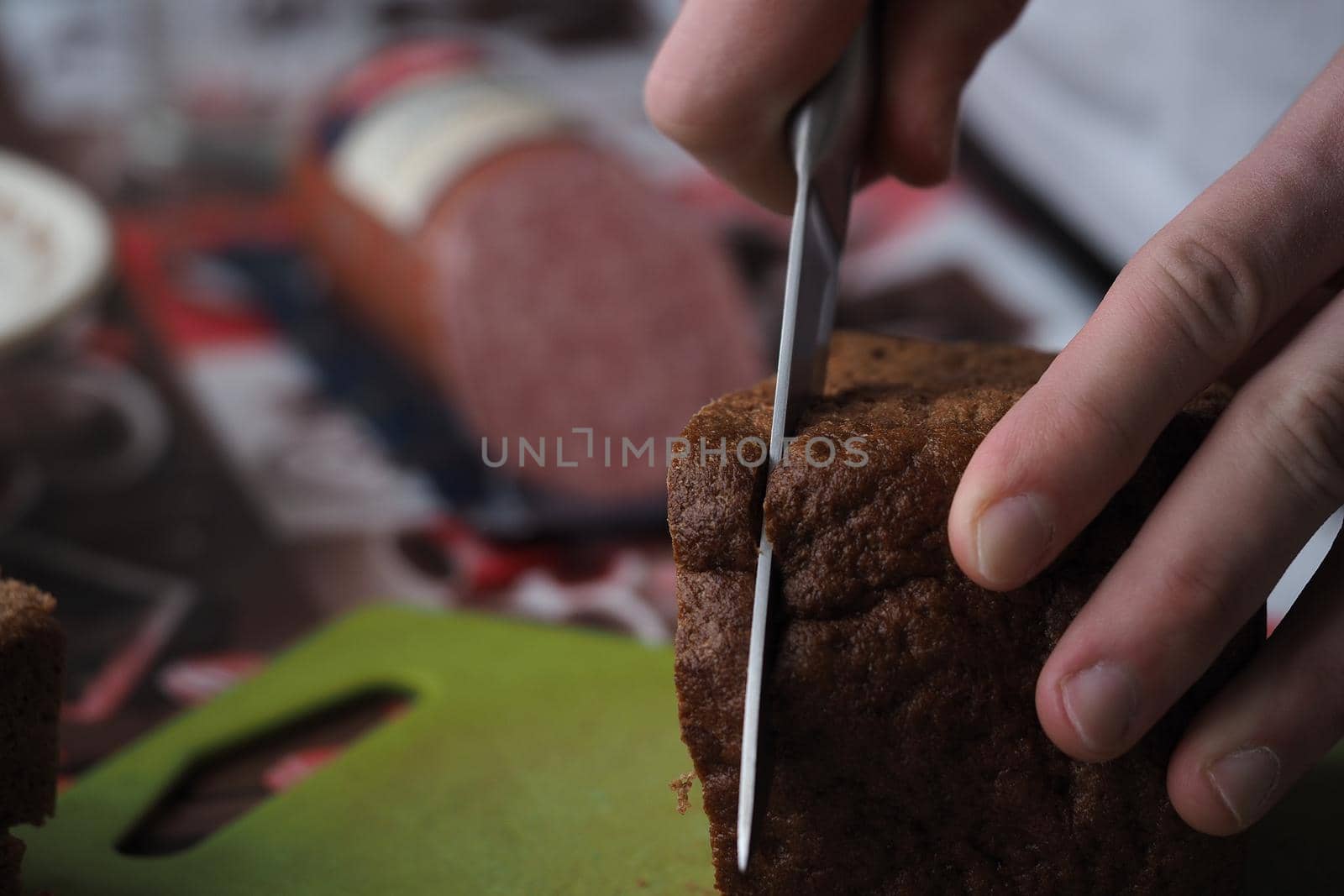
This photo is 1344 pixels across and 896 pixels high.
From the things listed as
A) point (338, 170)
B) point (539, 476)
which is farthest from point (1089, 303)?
point (338, 170)

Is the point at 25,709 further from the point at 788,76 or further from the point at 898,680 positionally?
the point at 788,76

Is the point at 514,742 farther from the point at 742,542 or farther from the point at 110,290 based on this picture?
the point at 110,290

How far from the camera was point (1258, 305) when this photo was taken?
1.19m

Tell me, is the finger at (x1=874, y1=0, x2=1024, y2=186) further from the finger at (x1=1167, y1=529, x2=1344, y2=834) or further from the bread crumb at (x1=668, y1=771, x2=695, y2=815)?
the bread crumb at (x1=668, y1=771, x2=695, y2=815)

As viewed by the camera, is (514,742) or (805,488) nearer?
(805,488)

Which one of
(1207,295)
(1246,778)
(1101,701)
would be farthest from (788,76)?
(1246,778)

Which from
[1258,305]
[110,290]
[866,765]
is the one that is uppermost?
[1258,305]

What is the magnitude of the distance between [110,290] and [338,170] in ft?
2.42

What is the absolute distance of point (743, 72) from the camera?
1506 millimetres

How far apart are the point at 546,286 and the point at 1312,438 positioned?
1.95m

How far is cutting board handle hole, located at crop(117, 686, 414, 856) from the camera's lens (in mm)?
1763

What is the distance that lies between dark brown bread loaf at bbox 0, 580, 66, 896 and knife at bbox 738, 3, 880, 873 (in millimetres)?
799

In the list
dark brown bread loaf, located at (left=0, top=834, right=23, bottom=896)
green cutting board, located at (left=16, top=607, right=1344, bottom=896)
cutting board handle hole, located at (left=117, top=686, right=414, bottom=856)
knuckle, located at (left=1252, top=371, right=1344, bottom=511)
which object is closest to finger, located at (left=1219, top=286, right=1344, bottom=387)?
knuckle, located at (left=1252, top=371, right=1344, bottom=511)

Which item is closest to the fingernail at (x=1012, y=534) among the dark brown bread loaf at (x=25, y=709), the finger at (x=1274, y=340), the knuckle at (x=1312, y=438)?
the knuckle at (x=1312, y=438)
